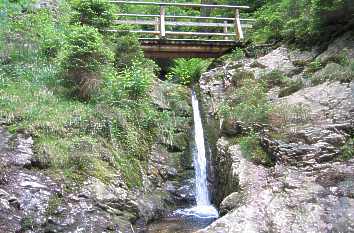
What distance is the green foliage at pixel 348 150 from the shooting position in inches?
322

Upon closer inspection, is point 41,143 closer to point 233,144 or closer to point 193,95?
point 233,144

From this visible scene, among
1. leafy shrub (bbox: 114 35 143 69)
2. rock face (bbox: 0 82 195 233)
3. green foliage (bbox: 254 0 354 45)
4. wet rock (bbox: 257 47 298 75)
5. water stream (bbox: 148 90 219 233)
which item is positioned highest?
green foliage (bbox: 254 0 354 45)

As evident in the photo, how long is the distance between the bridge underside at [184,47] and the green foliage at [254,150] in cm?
612

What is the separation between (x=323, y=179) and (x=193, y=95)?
7676 mm

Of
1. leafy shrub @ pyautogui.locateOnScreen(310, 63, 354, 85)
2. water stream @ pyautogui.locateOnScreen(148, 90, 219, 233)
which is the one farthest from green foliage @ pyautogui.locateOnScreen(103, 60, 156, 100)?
leafy shrub @ pyautogui.locateOnScreen(310, 63, 354, 85)

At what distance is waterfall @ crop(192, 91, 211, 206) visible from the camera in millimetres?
10828

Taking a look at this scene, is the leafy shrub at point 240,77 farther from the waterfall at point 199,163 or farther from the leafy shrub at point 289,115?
the leafy shrub at point 289,115

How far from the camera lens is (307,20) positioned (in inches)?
510

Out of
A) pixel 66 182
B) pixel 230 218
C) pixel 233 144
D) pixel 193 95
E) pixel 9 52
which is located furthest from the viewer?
pixel 193 95

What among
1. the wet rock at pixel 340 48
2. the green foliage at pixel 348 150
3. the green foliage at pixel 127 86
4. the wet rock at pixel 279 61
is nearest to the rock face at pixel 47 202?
the green foliage at pixel 127 86

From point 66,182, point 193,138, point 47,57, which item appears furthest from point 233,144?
point 47,57

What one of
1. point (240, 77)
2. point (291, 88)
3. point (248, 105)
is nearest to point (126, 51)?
point (240, 77)

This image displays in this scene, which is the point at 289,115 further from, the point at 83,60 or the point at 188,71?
the point at 188,71

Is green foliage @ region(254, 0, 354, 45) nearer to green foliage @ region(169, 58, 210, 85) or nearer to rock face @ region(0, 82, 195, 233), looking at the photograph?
green foliage @ region(169, 58, 210, 85)
